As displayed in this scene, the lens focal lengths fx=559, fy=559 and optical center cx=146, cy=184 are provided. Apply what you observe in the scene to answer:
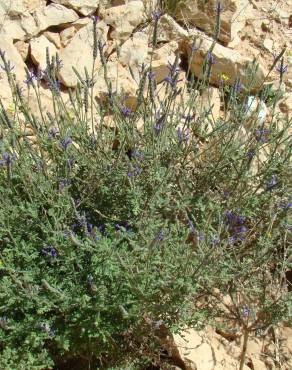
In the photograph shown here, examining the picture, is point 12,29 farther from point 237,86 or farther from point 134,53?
point 237,86

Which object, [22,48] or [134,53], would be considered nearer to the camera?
[22,48]

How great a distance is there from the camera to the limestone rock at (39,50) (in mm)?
4398

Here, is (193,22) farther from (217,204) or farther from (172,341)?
(172,341)

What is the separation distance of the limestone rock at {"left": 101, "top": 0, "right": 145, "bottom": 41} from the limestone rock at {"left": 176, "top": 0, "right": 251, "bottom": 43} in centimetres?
44

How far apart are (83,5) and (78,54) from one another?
50cm

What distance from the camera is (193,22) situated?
5031mm

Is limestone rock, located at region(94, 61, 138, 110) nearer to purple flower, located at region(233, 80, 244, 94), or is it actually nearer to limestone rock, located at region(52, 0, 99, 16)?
limestone rock, located at region(52, 0, 99, 16)

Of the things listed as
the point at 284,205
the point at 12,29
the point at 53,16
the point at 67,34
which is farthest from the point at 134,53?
the point at 284,205

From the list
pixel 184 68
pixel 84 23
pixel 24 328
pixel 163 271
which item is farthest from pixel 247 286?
pixel 84 23

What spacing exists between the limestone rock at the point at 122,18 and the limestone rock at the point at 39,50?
0.56m

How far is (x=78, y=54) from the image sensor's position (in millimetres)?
4480

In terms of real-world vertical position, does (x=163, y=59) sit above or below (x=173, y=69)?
below

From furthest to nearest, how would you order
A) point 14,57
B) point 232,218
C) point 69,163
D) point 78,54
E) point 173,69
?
point 78,54 → point 14,57 → point 232,218 → point 69,163 → point 173,69

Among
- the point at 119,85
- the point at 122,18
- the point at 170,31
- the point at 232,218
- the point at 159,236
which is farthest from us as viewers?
the point at 170,31
